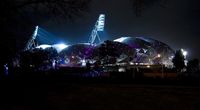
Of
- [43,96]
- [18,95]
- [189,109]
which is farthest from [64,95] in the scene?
[189,109]

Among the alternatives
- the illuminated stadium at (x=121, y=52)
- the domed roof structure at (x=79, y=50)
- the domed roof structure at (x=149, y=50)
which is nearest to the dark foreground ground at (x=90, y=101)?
the illuminated stadium at (x=121, y=52)

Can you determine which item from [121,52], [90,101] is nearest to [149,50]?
[121,52]

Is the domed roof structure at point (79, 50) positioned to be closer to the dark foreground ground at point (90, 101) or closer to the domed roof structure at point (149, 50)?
the domed roof structure at point (149, 50)

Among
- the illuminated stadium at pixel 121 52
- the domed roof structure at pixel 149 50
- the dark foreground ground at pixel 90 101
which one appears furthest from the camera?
the domed roof structure at pixel 149 50

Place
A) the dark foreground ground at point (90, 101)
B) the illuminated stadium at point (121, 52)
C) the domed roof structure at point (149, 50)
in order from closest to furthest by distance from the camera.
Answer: the dark foreground ground at point (90, 101), the illuminated stadium at point (121, 52), the domed roof structure at point (149, 50)

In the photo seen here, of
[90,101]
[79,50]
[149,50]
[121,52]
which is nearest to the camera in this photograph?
[90,101]

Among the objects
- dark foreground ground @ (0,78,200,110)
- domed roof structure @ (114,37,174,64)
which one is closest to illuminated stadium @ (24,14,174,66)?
domed roof structure @ (114,37,174,64)

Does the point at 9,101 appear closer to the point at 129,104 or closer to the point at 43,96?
the point at 43,96

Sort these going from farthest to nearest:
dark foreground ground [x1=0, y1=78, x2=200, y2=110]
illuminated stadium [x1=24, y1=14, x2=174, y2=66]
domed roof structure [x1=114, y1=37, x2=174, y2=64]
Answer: domed roof structure [x1=114, y1=37, x2=174, y2=64]
illuminated stadium [x1=24, y1=14, x2=174, y2=66]
dark foreground ground [x1=0, y1=78, x2=200, y2=110]

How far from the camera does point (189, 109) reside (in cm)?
1149

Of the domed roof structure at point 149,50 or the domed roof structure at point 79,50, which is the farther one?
the domed roof structure at point 149,50

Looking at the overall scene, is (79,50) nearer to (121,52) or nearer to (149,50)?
(121,52)

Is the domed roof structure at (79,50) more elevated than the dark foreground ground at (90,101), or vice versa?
the domed roof structure at (79,50)

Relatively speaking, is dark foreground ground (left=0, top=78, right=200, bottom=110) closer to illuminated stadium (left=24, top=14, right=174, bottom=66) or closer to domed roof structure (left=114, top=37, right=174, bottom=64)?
illuminated stadium (left=24, top=14, right=174, bottom=66)
